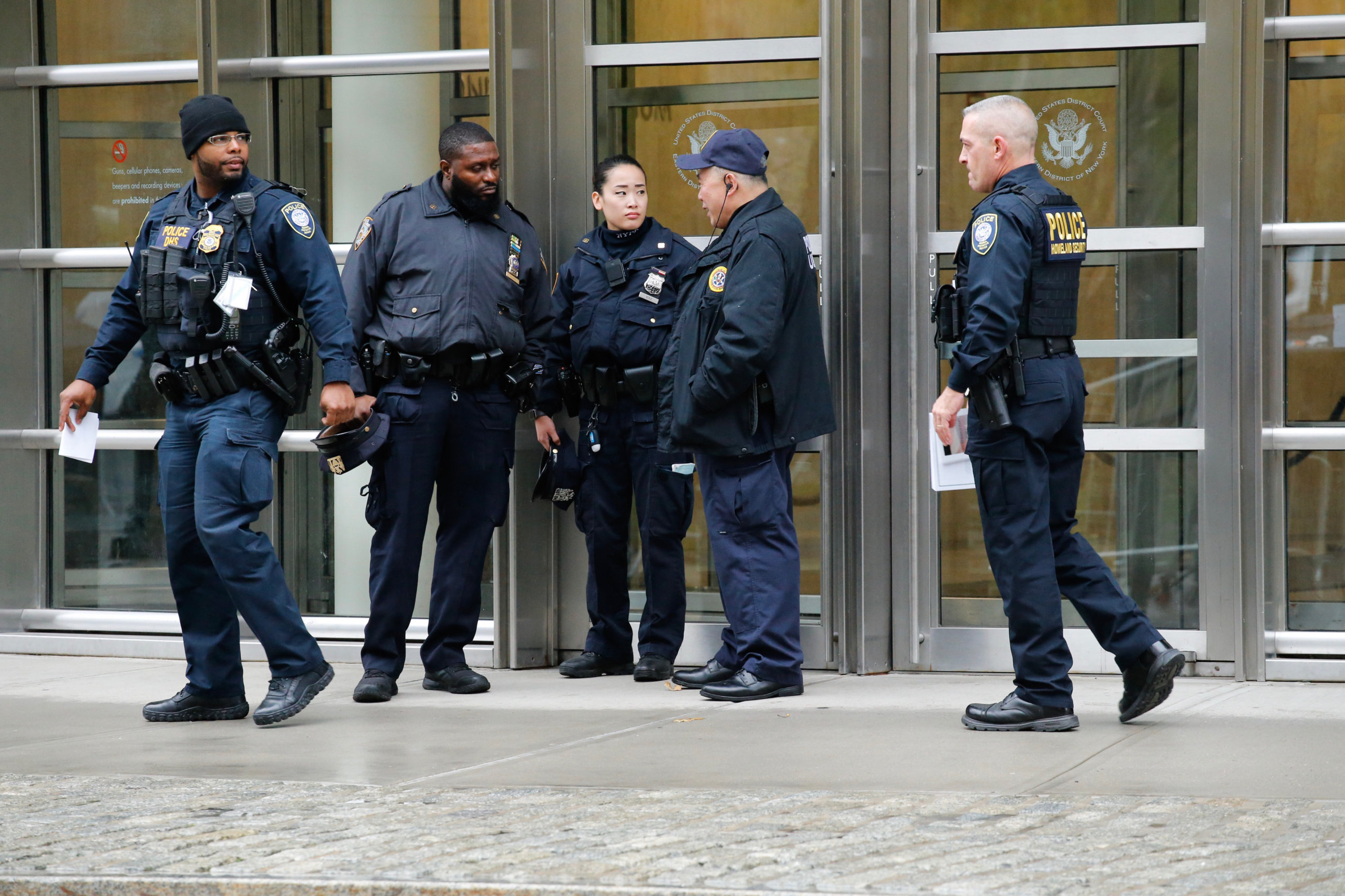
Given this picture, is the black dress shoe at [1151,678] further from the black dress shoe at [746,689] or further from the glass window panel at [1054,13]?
the glass window panel at [1054,13]

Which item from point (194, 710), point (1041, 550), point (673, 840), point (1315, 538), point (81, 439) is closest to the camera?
point (673, 840)

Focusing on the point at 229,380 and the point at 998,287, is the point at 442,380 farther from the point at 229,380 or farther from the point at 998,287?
the point at 998,287

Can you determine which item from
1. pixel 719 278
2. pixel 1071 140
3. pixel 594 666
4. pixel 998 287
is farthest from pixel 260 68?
pixel 998 287

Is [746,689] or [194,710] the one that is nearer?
[194,710]

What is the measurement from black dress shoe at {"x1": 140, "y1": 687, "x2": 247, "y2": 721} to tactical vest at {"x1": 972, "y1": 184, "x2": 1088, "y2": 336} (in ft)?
9.35

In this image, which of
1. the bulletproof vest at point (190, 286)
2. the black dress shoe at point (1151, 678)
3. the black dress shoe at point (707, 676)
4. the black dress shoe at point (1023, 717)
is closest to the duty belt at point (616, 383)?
the black dress shoe at point (707, 676)

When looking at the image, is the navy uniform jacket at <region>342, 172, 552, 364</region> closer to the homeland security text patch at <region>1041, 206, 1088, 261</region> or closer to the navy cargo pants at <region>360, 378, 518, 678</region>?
the navy cargo pants at <region>360, 378, 518, 678</region>

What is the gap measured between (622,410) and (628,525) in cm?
47

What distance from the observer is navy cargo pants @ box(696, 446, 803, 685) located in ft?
18.1

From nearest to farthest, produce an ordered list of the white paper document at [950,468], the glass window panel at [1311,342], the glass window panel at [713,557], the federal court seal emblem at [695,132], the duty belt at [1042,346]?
the duty belt at [1042,346] < the white paper document at [950,468] < the glass window panel at [1311,342] < the glass window panel at [713,557] < the federal court seal emblem at [695,132]

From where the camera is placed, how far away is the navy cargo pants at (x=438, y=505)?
227 inches

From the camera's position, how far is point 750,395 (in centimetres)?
548

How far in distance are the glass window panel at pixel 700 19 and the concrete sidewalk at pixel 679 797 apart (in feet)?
8.58

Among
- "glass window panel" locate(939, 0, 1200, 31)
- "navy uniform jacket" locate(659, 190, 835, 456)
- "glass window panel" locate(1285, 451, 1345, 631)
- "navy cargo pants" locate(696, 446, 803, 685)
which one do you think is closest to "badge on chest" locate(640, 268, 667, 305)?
"navy uniform jacket" locate(659, 190, 835, 456)
